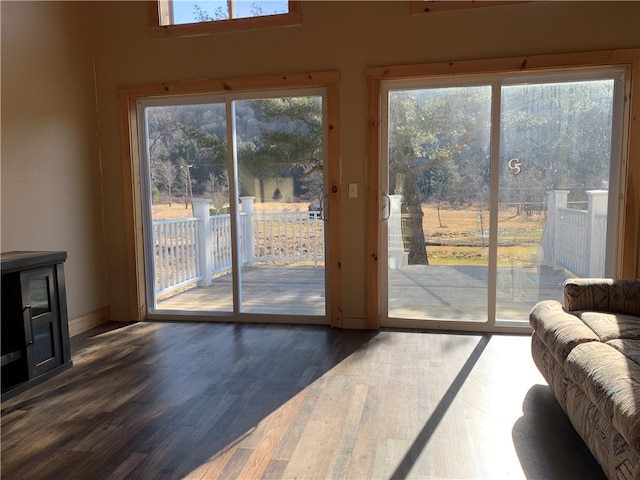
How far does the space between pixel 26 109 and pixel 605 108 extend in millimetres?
4339

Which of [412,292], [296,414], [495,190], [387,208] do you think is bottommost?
[296,414]

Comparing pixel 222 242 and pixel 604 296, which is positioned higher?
pixel 222 242

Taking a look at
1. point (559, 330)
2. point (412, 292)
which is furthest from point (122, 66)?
point (559, 330)

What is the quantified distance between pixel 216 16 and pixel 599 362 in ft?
12.4

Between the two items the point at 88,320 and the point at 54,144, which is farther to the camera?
the point at 88,320

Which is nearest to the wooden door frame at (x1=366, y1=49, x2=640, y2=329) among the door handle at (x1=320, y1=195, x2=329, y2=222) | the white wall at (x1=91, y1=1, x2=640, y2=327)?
the white wall at (x1=91, y1=1, x2=640, y2=327)

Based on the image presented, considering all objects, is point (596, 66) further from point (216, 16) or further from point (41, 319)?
point (41, 319)

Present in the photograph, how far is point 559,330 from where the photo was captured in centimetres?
218

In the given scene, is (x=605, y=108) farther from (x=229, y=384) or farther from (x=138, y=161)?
(x=138, y=161)

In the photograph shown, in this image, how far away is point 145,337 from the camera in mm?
3627

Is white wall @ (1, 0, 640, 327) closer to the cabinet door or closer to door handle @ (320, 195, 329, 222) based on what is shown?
door handle @ (320, 195, 329, 222)

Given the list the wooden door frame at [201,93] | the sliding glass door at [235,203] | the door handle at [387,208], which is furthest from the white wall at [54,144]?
the door handle at [387,208]

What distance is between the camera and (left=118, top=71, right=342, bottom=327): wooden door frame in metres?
3.68

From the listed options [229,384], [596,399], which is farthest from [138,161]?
[596,399]
